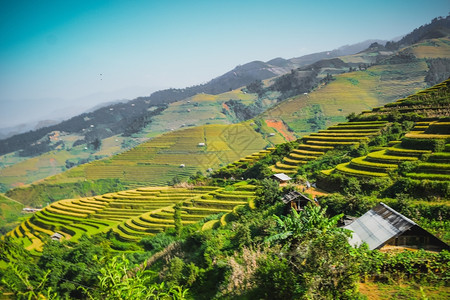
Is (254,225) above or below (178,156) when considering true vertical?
above

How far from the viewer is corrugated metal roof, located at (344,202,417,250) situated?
12594 mm

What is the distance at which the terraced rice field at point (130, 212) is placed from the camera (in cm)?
3797

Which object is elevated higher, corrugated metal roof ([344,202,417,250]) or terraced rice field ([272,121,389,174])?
corrugated metal roof ([344,202,417,250])

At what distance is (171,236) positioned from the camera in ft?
106

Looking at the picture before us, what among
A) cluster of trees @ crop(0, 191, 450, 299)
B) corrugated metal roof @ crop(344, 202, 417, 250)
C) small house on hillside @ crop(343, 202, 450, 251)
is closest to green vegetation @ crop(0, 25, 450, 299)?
cluster of trees @ crop(0, 191, 450, 299)

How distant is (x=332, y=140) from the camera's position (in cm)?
4516

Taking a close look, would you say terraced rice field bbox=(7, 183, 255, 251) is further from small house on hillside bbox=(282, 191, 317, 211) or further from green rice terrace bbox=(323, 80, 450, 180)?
small house on hillside bbox=(282, 191, 317, 211)

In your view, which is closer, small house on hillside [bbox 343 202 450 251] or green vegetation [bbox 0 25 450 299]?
green vegetation [bbox 0 25 450 299]

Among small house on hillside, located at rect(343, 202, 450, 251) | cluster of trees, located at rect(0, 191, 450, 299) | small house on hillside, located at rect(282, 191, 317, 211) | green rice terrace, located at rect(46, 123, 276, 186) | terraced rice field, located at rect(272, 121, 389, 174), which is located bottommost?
green rice terrace, located at rect(46, 123, 276, 186)

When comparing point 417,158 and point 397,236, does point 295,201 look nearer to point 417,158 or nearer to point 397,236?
point 397,236

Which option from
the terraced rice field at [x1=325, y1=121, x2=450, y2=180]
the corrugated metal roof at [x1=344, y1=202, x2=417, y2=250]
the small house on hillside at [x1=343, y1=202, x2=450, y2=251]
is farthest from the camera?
the terraced rice field at [x1=325, y1=121, x2=450, y2=180]

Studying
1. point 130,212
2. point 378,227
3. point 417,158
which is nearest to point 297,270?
point 378,227

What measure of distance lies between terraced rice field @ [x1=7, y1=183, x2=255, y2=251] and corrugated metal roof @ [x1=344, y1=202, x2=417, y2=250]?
20.7 m

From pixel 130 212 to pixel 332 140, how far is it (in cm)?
3327
